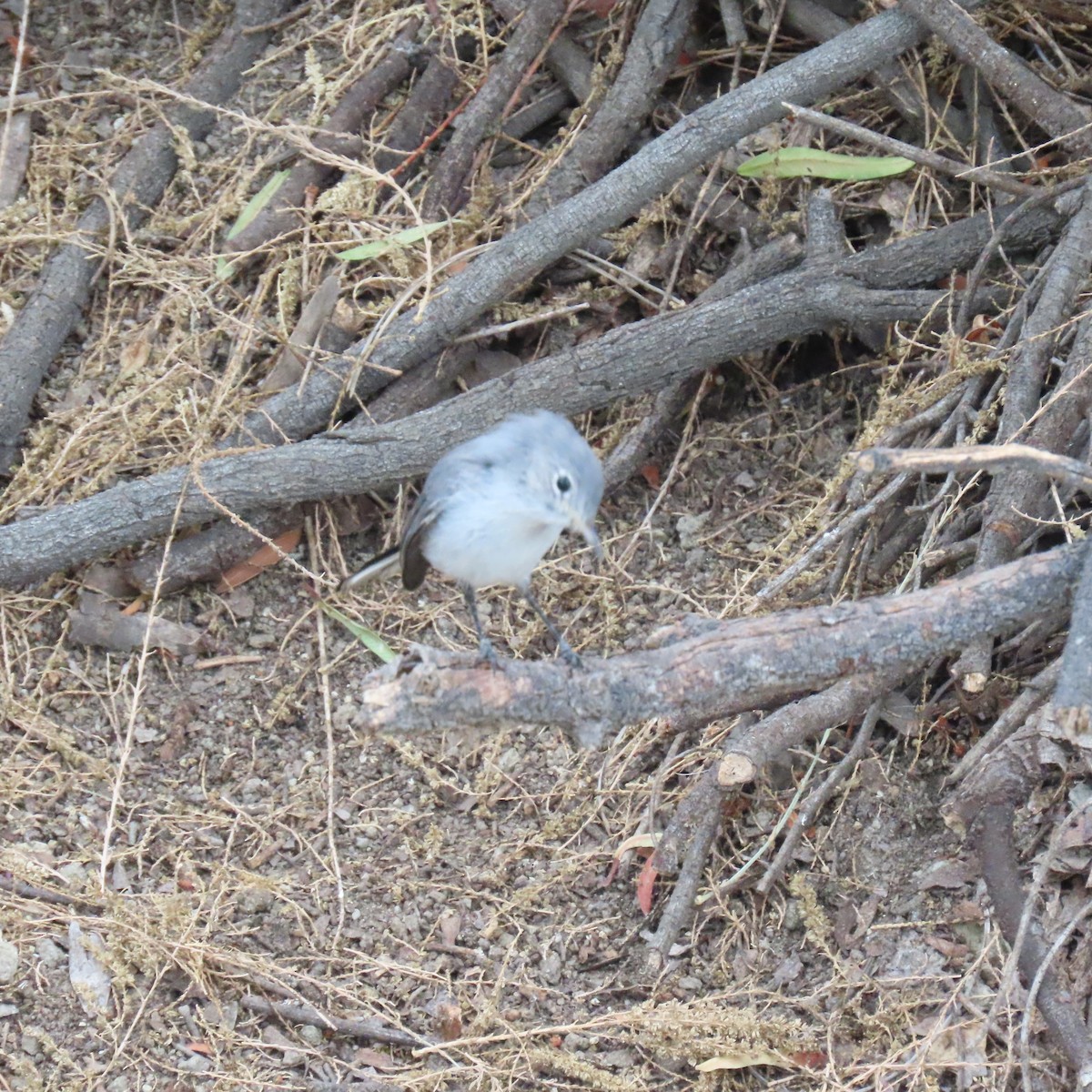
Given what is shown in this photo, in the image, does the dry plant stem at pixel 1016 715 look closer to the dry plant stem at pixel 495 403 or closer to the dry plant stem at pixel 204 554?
the dry plant stem at pixel 495 403

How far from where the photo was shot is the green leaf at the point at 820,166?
4.91 metres

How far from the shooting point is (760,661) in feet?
9.74

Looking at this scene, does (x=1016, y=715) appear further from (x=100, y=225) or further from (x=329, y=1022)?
(x=100, y=225)

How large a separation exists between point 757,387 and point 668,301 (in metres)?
0.46

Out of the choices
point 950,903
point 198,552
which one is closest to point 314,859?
point 198,552

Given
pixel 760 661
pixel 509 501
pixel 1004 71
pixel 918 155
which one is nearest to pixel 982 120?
pixel 1004 71

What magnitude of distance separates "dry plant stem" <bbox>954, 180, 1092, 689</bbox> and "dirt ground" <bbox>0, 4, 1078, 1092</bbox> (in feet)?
1.51

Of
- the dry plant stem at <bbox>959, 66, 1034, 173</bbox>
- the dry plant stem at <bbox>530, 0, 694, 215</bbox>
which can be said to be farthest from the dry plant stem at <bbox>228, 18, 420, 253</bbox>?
the dry plant stem at <bbox>959, 66, 1034, 173</bbox>

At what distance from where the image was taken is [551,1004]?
12.6ft

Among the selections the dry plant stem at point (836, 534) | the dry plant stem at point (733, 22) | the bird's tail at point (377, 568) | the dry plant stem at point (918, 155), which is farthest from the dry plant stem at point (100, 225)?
the dry plant stem at point (836, 534)

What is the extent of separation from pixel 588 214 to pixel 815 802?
2200mm

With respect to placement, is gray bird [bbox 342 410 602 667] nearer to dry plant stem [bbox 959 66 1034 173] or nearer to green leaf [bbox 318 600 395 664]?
green leaf [bbox 318 600 395 664]

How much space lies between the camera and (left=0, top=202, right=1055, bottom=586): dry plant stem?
15.1 feet

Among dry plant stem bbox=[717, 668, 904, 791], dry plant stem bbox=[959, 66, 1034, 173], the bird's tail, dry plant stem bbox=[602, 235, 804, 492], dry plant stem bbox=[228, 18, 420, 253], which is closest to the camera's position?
dry plant stem bbox=[717, 668, 904, 791]
